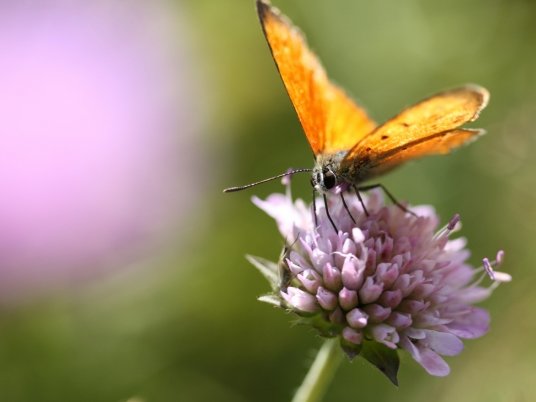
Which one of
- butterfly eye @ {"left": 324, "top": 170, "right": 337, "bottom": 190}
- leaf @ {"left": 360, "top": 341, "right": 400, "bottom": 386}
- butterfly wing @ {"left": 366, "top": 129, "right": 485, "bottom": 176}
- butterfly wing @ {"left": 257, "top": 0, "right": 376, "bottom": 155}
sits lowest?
leaf @ {"left": 360, "top": 341, "right": 400, "bottom": 386}

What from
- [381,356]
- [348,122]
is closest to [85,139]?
[348,122]

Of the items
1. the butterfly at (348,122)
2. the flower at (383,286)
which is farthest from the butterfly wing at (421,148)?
the flower at (383,286)

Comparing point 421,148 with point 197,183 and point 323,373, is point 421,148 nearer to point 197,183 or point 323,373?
point 323,373

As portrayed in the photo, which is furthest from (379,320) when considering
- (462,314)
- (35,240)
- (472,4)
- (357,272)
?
(472,4)

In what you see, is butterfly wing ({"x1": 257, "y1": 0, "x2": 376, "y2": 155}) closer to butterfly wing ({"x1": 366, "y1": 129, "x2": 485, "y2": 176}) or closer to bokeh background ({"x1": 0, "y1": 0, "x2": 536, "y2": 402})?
butterfly wing ({"x1": 366, "y1": 129, "x2": 485, "y2": 176})

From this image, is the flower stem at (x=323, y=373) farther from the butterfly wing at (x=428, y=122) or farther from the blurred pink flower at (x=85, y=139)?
the blurred pink flower at (x=85, y=139)

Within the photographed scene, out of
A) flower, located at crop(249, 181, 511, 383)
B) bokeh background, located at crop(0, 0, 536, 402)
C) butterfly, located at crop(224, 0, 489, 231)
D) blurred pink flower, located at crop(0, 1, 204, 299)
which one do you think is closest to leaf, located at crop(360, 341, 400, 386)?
flower, located at crop(249, 181, 511, 383)

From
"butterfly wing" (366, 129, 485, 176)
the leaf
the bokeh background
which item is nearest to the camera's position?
the leaf

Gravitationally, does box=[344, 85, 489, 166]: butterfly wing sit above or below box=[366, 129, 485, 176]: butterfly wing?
above
